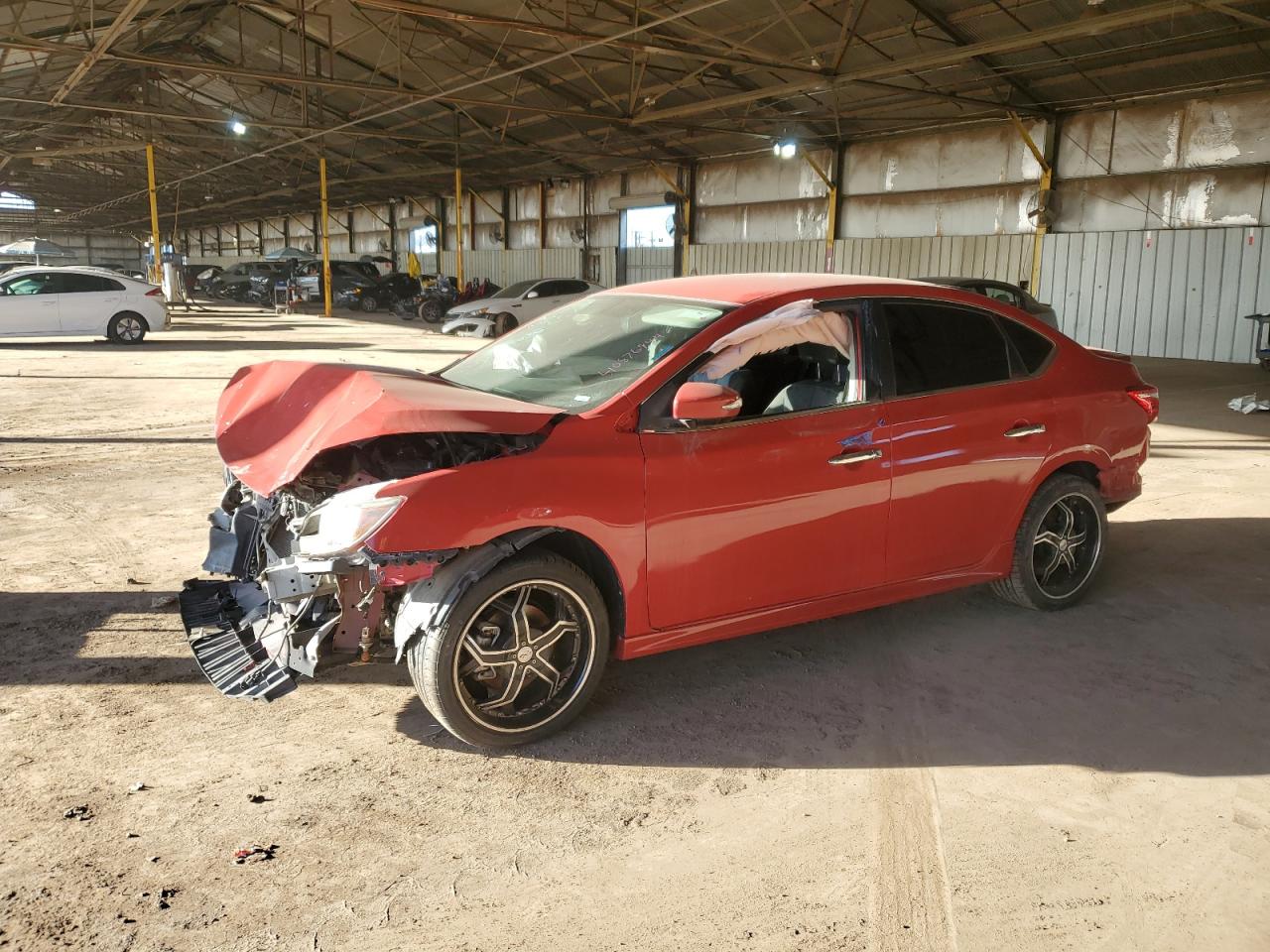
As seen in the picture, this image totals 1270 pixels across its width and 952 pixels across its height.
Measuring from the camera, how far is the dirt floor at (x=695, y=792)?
8.02 ft

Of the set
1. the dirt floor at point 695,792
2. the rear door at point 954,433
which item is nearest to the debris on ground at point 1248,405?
the dirt floor at point 695,792

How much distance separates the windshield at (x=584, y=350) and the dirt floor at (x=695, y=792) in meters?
1.18

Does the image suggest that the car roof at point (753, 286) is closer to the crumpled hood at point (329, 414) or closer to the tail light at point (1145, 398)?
the crumpled hood at point (329, 414)

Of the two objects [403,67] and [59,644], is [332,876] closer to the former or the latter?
[59,644]

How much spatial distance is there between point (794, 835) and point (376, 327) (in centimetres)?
2330

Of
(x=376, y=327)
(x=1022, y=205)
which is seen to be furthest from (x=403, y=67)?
(x=1022, y=205)

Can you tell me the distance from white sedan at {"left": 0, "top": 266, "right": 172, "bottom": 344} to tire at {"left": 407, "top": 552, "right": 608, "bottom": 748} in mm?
17749

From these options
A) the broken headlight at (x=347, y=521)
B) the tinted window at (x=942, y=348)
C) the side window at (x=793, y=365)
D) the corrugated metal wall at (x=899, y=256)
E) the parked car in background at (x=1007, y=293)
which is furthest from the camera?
the corrugated metal wall at (x=899, y=256)

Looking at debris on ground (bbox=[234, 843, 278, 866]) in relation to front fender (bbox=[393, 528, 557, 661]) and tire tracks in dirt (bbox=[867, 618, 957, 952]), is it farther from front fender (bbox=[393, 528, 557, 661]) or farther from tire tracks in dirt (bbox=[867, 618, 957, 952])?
tire tracks in dirt (bbox=[867, 618, 957, 952])

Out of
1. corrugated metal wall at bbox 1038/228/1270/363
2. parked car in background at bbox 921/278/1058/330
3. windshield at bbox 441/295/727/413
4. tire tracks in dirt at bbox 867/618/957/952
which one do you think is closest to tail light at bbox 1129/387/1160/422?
tire tracks in dirt at bbox 867/618/957/952

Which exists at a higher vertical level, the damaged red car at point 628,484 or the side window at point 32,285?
the side window at point 32,285

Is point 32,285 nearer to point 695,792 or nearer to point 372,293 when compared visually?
point 372,293

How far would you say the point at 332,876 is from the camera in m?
2.59

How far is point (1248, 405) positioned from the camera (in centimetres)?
1129
